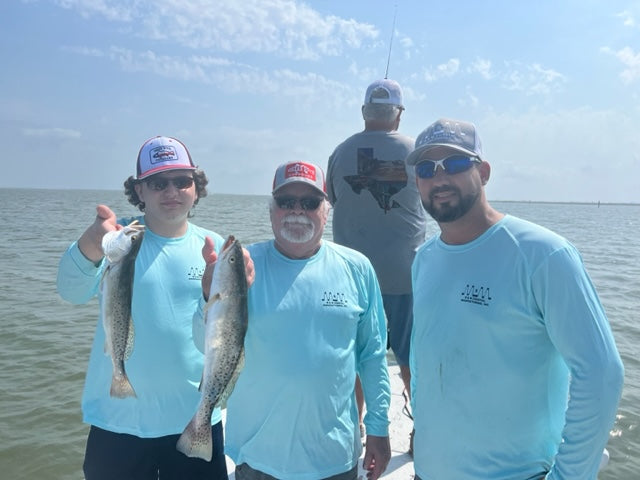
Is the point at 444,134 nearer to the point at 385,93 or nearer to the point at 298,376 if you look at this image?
the point at 298,376

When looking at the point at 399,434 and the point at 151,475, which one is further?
the point at 399,434

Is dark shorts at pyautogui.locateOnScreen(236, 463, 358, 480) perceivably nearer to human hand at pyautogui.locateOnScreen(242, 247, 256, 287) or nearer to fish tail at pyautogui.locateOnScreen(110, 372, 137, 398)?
fish tail at pyautogui.locateOnScreen(110, 372, 137, 398)

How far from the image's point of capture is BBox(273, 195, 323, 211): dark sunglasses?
297 cm

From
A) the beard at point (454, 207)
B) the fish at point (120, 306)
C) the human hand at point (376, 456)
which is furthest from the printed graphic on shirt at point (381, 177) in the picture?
the fish at point (120, 306)

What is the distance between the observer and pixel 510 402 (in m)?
2.36

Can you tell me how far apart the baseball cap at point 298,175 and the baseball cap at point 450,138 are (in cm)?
59

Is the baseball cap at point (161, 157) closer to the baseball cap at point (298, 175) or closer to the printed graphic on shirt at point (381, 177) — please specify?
the baseball cap at point (298, 175)

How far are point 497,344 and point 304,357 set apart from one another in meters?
1.04

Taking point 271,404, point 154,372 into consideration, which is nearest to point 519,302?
point 271,404

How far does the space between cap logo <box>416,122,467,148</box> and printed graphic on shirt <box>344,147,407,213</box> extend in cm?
180

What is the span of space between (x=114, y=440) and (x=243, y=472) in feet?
3.15

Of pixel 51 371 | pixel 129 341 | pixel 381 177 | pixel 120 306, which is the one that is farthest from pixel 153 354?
pixel 51 371

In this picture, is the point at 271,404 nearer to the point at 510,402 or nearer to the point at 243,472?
the point at 243,472

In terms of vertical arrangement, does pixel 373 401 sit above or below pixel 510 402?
below
